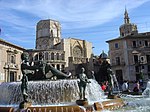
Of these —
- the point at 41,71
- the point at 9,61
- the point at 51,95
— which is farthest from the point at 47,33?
the point at 51,95

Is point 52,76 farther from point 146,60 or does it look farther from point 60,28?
point 60,28

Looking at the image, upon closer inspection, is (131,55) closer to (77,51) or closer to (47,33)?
(77,51)

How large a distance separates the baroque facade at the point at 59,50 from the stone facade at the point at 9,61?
22.2 metres

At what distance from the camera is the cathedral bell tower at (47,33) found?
262 ft

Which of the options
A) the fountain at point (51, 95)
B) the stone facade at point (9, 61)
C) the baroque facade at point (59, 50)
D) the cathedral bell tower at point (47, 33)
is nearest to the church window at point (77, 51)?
the baroque facade at point (59, 50)

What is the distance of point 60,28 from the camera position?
8550cm

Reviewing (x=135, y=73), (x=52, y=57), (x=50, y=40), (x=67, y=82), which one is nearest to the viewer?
(x=67, y=82)

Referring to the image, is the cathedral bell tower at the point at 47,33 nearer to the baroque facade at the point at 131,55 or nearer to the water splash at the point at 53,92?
the baroque facade at the point at 131,55

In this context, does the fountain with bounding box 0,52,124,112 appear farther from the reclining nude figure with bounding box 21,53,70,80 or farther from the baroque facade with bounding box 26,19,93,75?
the baroque facade with bounding box 26,19,93,75

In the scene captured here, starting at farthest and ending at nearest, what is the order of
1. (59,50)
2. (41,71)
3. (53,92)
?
(59,50), (41,71), (53,92)

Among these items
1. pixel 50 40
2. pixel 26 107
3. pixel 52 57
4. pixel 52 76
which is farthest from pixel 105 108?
pixel 50 40

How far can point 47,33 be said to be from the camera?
80812 mm

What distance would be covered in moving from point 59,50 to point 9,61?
31807mm

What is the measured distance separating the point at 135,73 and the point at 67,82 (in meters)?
35.8
